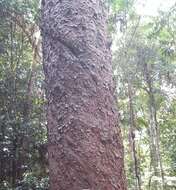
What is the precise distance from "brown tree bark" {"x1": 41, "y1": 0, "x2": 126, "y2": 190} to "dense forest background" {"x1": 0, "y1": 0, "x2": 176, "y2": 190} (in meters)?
4.65

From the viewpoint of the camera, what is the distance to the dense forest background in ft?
23.9

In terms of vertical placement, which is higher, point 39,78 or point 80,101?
point 39,78

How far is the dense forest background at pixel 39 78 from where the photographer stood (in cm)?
729

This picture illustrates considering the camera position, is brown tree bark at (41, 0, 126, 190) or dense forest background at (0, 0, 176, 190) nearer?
brown tree bark at (41, 0, 126, 190)

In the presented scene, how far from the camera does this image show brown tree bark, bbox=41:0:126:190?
42.4 inches

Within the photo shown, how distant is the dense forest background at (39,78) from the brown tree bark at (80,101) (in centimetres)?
465

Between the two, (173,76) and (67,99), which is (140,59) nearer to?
(173,76)

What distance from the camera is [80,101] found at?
3.74 ft

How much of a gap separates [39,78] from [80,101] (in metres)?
7.16

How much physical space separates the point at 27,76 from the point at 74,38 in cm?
698

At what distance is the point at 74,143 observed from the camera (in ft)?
3.59

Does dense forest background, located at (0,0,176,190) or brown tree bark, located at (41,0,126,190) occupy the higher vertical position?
dense forest background, located at (0,0,176,190)

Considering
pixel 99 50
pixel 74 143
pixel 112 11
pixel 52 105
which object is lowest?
pixel 74 143

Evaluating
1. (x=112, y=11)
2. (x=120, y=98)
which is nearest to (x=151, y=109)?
(x=120, y=98)
